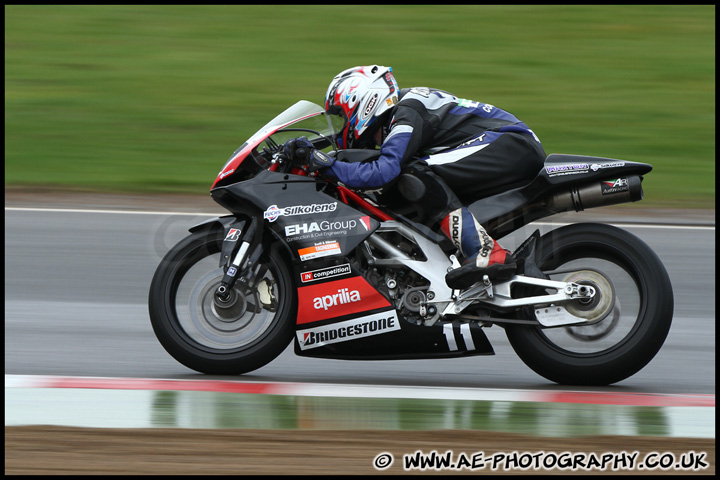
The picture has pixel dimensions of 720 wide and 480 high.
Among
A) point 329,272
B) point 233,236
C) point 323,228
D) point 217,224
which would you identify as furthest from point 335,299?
point 217,224

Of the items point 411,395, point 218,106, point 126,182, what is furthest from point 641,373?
point 218,106

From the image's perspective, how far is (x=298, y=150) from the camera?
521cm

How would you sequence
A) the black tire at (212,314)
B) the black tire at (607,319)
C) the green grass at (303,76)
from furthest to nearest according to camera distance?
the green grass at (303,76)
the black tire at (212,314)
the black tire at (607,319)

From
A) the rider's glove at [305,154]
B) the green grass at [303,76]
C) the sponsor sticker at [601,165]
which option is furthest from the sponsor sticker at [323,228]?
the green grass at [303,76]

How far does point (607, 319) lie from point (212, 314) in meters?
2.04

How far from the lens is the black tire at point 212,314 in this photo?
17.5 ft

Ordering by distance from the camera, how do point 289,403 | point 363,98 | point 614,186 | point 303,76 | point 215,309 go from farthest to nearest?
point 303,76, point 215,309, point 363,98, point 614,186, point 289,403

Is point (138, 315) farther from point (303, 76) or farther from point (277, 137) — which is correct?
point (303, 76)

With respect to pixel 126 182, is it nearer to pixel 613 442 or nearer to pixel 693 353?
pixel 693 353

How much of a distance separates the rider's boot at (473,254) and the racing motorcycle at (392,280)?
0.06 m

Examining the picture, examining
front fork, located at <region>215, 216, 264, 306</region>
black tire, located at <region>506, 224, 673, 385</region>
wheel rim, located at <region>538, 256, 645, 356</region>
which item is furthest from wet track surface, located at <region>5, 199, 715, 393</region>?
front fork, located at <region>215, 216, 264, 306</region>

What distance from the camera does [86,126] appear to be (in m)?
12.0

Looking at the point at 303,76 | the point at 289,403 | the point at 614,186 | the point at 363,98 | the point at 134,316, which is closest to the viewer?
the point at 289,403

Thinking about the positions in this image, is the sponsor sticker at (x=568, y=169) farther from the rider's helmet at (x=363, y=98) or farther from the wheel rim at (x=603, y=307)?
the rider's helmet at (x=363, y=98)
